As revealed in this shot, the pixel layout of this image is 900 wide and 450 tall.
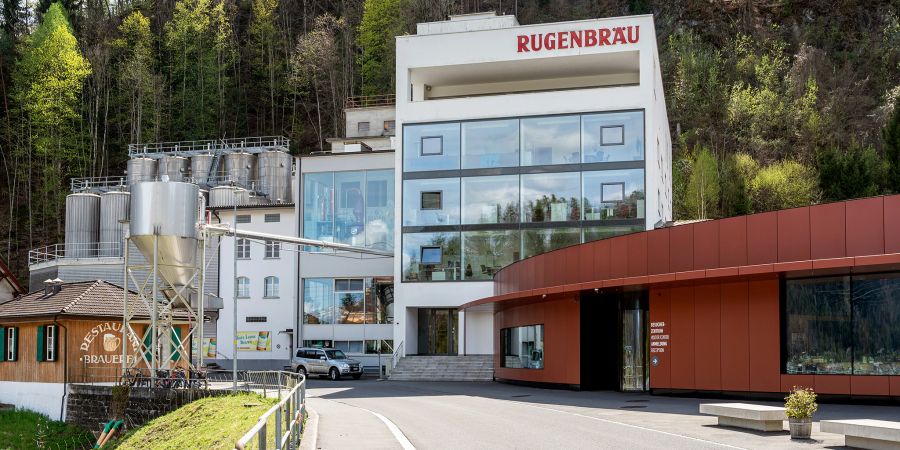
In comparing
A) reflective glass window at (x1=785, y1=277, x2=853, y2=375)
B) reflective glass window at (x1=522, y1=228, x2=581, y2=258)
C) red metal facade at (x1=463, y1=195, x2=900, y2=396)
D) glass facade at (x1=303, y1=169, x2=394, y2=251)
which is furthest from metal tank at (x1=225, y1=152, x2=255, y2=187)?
reflective glass window at (x1=785, y1=277, x2=853, y2=375)

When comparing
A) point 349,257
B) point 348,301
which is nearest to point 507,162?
point 349,257

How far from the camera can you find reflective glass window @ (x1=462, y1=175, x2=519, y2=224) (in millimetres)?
48156

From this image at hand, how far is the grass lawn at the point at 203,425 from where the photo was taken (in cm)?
2191

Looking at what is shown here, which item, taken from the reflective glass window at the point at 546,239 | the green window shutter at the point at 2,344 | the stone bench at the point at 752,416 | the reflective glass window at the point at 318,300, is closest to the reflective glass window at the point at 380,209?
the reflective glass window at the point at 318,300

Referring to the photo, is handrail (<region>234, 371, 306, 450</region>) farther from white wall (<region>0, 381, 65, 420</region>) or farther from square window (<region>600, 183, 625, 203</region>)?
square window (<region>600, 183, 625, 203</region>)

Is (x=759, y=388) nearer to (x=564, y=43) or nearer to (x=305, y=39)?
(x=564, y=43)

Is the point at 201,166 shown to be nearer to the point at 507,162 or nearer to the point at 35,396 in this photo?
the point at 507,162

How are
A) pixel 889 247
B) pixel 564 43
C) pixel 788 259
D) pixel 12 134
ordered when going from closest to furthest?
pixel 889 247
pixel 788 259
pixel 564 43
pixel 12 134

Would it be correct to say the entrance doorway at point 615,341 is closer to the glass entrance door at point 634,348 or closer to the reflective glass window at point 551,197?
the glass entrance door at point 634,348

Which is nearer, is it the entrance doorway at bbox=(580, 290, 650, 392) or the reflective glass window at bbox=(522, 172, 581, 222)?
the entrance doorway at bbox=(580, 290, 650, 392)

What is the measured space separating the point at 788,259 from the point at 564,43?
26779 millimetres

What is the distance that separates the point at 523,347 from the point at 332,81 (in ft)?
179

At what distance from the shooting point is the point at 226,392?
3042 centimetres

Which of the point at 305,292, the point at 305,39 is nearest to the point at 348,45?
the point at 305,39
